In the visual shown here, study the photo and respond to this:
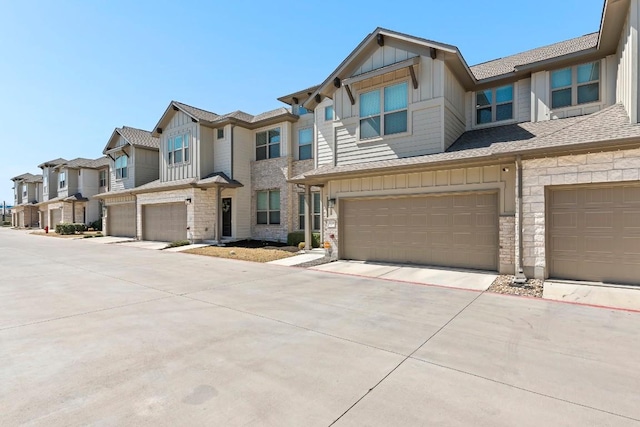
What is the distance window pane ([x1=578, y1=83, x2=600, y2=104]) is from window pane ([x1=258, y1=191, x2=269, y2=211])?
15.3 m

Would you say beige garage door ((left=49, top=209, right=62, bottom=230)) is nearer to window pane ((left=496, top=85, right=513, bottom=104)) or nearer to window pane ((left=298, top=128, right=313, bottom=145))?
window pane ((left=298, top=128, right=313, bottom=145))

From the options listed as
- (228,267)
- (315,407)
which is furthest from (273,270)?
(315,407)

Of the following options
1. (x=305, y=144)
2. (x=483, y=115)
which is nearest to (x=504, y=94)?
(x=483, y=115)

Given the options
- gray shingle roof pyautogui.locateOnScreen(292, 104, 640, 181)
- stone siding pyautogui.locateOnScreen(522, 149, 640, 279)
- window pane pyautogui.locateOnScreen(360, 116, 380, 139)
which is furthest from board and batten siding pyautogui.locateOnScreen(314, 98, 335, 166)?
stone siding pyautogui.locateOnScreen(522, 149, 640, 279)

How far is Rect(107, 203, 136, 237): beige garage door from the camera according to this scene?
2465 cm

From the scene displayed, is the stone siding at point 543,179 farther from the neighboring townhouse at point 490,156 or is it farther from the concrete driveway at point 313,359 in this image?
the concrete driveway at point 313,359

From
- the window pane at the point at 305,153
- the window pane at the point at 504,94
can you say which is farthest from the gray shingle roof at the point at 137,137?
the window pane at the point at 504,94

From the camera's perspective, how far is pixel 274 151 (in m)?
19.7

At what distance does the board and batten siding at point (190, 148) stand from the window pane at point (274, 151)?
14.5 ft

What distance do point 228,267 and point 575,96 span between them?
13.6 metres

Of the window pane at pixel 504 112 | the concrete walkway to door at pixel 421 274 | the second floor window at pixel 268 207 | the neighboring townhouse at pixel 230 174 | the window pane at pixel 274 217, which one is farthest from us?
the second floor window at pixel 268 207

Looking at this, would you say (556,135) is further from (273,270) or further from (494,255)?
(273,270)

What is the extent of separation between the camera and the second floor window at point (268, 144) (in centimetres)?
1962

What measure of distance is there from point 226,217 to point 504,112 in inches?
611
